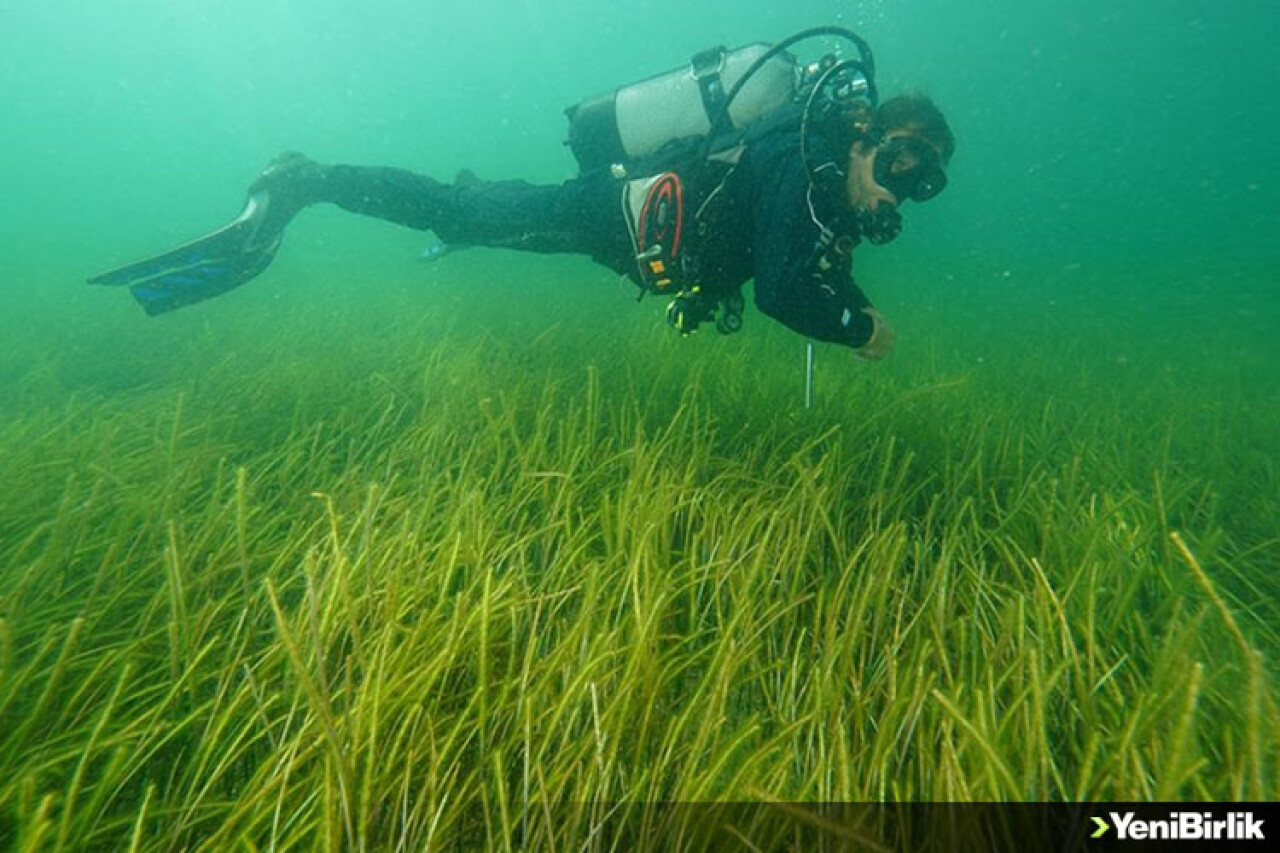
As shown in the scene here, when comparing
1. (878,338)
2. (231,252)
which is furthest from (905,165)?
(231,252)

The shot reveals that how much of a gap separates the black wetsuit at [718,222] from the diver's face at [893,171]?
22 centimetres

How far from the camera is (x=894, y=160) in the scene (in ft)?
9.21

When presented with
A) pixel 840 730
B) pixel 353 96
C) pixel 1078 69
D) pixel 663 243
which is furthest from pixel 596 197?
pixel 353 96

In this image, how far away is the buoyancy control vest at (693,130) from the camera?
3.25m

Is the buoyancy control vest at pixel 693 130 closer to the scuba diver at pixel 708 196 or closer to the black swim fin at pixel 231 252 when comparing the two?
the scuba diver at pixel 708 196

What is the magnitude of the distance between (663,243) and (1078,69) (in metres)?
105

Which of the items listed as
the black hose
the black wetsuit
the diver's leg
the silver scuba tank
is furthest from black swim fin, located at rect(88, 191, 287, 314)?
the black hose

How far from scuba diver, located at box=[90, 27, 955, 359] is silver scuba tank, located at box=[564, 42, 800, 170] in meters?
0.01

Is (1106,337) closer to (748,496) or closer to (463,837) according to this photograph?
(748,496)

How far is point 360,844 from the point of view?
0.91m

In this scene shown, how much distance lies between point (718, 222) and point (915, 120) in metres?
1.16

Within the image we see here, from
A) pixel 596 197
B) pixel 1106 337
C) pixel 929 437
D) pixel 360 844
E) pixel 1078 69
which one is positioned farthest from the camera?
pixel 1078 69

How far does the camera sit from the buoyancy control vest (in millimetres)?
3246

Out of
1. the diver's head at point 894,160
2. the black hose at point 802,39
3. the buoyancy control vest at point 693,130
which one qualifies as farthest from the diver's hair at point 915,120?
the black hose at point 802,39
